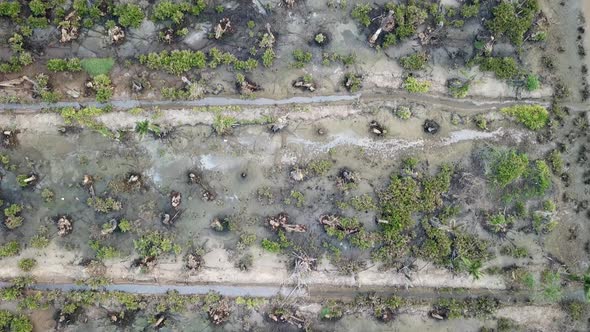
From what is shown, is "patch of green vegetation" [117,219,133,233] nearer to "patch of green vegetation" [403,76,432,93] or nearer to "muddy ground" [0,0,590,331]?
"muddy ground" [0,0,590,331]

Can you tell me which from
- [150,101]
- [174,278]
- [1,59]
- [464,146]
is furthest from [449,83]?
[1,59]

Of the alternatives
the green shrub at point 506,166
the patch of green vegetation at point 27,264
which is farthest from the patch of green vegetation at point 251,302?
the green shrub at point 506,166

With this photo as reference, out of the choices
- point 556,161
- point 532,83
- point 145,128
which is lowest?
point 145,128

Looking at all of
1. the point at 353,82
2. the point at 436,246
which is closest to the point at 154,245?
the point at 353,82

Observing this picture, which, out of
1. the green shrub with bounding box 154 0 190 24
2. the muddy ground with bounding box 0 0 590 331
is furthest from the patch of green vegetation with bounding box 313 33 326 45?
the green shrub with bounding box 154 0 190 24

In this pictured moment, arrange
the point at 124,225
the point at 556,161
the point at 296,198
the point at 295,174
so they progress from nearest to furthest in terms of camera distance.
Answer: the point at 124,225 → the point at 295,174 → the point at 296,198 → the point at 556,161

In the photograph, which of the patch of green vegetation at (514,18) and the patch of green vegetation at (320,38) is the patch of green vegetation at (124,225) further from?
the patch of green vegetation at (514,18)

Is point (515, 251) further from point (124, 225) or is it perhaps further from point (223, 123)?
point (124, 225)

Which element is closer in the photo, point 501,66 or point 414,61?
point 414,61
